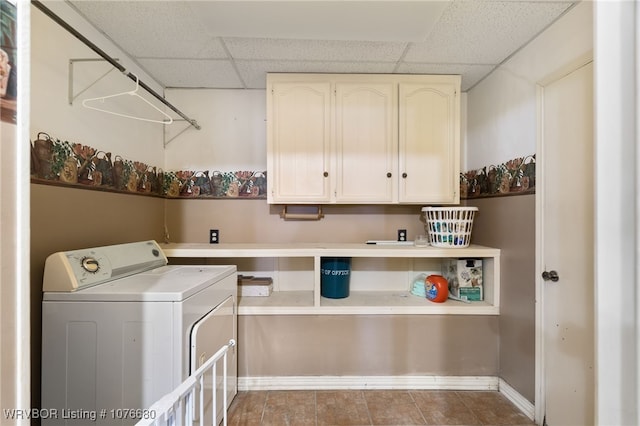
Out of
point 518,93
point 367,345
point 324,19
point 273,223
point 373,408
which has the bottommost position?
point 373,408

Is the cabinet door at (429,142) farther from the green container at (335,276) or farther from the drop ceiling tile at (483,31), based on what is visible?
the green container at (335,276)

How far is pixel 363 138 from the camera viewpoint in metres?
2.05

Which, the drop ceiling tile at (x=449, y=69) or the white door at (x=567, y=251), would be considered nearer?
the white door at (x=567, y=251)

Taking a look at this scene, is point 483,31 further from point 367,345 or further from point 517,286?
point 367,345

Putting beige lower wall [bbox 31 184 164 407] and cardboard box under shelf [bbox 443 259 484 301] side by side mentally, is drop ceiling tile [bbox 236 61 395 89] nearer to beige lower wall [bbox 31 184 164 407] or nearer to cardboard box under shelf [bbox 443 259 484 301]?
beige lower wall [bbox 31 184 164 407]

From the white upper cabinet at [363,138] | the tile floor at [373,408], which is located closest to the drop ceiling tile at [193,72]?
the white upper cabinet at [363,138]

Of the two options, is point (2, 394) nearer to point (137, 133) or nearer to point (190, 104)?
point (137, 133)

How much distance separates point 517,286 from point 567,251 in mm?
419

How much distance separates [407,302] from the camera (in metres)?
2.02

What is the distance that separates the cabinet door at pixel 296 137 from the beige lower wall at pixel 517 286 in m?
1.27

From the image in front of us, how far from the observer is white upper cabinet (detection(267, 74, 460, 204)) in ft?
6.65

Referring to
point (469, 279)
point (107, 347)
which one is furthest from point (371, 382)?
point (107, 347)

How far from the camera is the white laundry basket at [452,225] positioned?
1957mm

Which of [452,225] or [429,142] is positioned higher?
[429,142]
